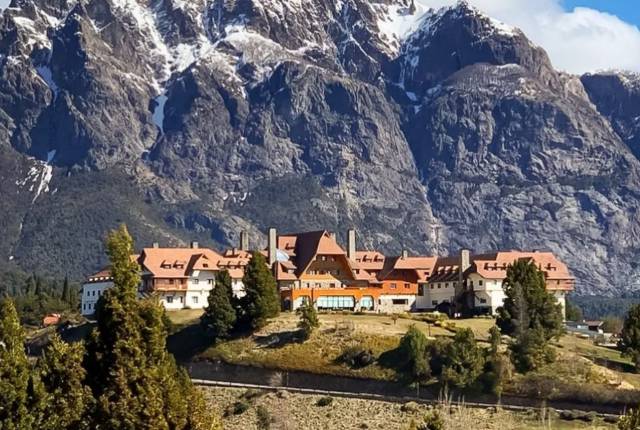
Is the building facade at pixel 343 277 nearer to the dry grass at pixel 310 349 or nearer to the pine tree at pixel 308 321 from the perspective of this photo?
the dry grass at pixel 310 349

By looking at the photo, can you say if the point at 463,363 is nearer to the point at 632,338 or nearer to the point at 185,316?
the point at 632,338

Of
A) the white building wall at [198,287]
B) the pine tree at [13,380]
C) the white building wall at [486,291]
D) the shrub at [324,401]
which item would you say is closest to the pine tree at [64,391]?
the pine tree at [13,380]

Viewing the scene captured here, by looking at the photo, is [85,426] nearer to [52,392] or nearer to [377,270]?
[52,392]

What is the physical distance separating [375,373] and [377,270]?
143 ft

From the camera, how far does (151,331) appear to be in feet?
134

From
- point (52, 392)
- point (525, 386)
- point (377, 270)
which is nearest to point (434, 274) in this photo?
point (377, 270)

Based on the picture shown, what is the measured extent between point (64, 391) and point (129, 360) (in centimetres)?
273

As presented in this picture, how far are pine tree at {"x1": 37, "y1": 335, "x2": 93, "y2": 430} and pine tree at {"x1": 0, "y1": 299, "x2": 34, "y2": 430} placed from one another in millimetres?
497

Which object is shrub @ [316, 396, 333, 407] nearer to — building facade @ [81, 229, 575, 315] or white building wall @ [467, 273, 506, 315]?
building facade @ [81, 229, 575, 315]

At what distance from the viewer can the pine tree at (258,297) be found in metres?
123

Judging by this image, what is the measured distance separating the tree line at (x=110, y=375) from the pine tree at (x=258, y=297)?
8035cm

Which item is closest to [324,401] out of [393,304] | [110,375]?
[393,304]

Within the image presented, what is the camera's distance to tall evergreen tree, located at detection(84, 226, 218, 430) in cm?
4038

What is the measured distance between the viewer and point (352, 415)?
108m
